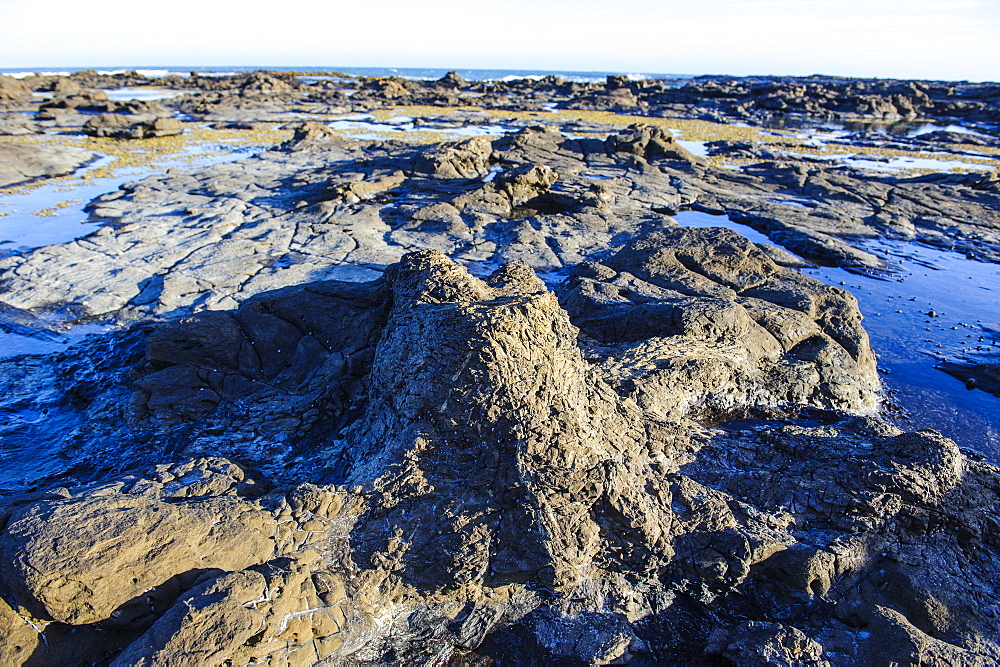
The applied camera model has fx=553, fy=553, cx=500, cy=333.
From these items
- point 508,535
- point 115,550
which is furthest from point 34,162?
point 508,535

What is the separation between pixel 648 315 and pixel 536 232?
6.62 metres

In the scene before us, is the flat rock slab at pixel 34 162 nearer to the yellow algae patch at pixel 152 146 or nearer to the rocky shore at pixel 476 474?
the yellow algae patch at pixel 152 146

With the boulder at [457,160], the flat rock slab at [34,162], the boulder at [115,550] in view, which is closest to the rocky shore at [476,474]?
the boulder at [115,550]

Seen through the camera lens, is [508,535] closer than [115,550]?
No

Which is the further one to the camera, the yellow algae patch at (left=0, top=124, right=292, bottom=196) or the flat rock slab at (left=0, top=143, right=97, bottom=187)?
the yellow algae patch at (left=0, top=124, right=292, bottom=196)

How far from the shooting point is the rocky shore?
308cm

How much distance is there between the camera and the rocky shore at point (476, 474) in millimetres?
3084

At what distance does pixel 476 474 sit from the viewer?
3814 mm

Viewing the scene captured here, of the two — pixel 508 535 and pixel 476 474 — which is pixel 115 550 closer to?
pixel 476 474

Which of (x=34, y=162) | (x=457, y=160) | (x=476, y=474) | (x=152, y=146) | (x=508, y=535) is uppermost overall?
(x=457, y=160)

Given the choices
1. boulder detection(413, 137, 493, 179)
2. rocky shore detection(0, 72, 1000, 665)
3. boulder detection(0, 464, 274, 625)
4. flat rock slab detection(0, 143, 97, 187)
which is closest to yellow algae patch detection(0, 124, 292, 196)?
flat rock slab detection(0, 143, 97, 187)

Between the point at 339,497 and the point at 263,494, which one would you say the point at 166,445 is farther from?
the point at 339,497

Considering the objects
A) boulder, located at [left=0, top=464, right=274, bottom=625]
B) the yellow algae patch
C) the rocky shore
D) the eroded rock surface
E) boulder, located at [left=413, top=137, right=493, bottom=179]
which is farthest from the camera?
the yellow algae patch

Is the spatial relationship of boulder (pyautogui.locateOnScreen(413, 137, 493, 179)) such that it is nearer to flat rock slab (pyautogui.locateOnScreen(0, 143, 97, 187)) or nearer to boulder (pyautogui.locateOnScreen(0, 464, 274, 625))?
flat rock slab (pyautogui.locateOnScreen(0, 143, 97, 187))
